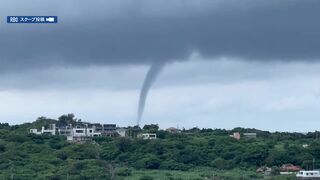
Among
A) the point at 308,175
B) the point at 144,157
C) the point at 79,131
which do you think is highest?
the point at 79,131

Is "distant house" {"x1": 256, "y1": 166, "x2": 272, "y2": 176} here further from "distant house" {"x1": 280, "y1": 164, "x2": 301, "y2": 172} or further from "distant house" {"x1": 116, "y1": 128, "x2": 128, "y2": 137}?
"distant house" {"x1": 116, "y1": 128, "x2": 128, "y2": 137}

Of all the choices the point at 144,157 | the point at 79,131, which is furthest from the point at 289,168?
the point at 79,131

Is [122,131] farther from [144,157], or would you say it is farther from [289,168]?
[289,168]

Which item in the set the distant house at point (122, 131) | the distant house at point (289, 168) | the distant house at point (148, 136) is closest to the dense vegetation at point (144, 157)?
the distant house at point (289, 168)

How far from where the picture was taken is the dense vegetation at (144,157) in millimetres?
89688

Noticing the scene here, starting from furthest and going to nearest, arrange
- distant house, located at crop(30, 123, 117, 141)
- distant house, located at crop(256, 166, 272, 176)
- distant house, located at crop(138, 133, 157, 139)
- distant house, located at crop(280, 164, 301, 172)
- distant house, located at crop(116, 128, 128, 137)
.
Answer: distant house, located at crop(116, 128, 128, 137) → distant house, located at crop(30, 123, 117, 141) → distant house, located at crop(138, 133, 157, 139) → distant house, located at crop(280, 164, 301, 172) → distant house, located at crop(256, 166, 272, 176)

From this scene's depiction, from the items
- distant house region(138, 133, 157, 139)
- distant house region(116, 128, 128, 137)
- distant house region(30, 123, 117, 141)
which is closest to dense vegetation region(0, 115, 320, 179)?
distant house region(138, 133, 157, 139)

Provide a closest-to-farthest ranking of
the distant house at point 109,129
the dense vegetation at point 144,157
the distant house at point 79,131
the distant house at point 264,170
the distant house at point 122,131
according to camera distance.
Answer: the dense vegetation at point 144,157 < the distant house at point 264,170 < the distant house at point 79,131 < the distant house at point 122,131 < the distant house at point 109,129

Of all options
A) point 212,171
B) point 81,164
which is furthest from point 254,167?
point 81,164

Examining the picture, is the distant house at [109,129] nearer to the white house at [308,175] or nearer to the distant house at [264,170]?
the distant house at [264,170]

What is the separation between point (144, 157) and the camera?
3925 inches

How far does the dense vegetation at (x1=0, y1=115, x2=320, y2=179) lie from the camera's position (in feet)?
294

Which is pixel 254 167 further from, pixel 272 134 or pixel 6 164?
pixel 272 134

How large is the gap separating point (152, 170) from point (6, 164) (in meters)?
10.4
